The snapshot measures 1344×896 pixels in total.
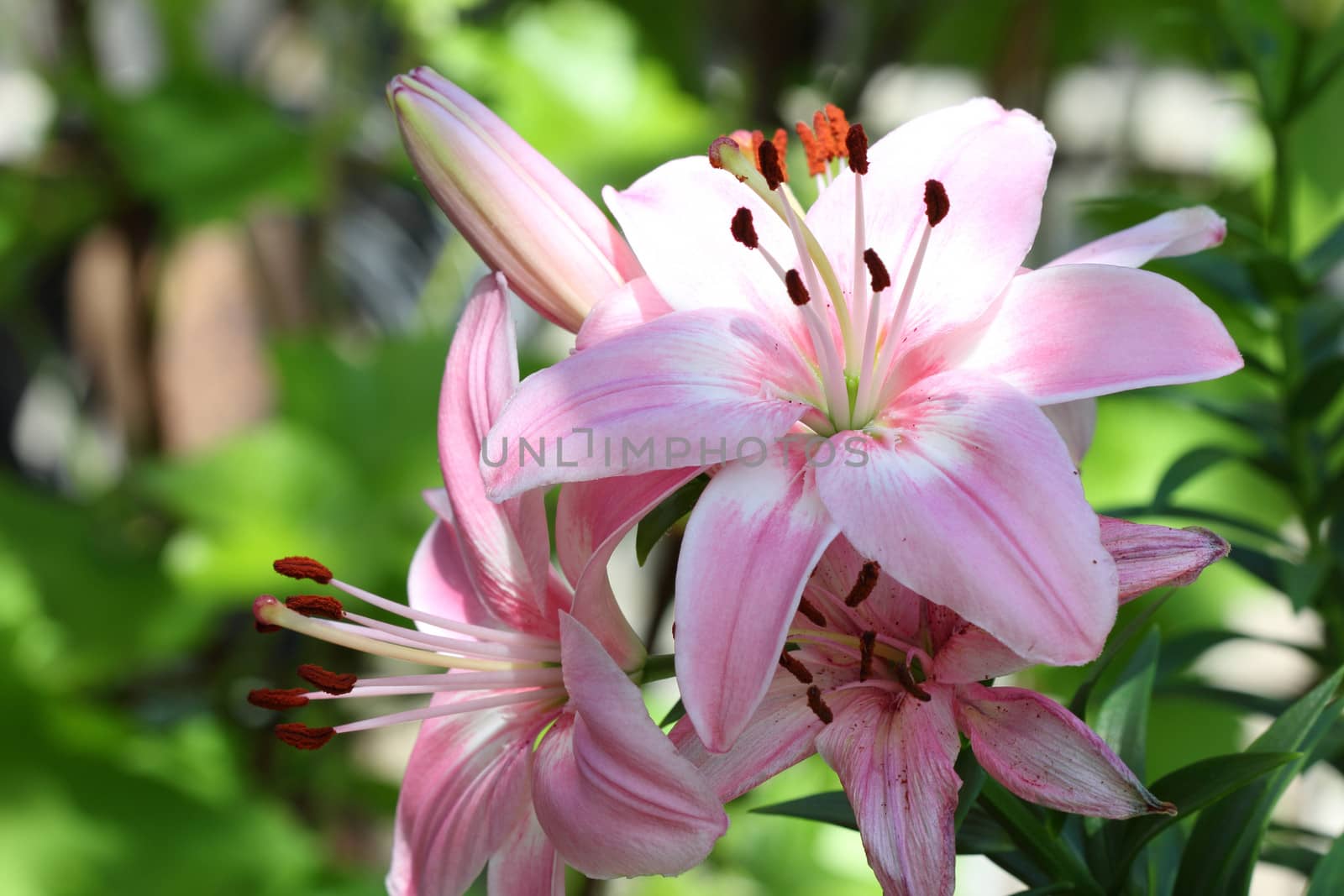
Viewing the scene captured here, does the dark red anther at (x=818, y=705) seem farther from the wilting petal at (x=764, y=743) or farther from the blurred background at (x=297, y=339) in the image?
the blurred background at (x=297, y=339)

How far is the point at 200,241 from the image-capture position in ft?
5.63

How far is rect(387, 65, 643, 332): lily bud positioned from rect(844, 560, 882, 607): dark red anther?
0.13 meters

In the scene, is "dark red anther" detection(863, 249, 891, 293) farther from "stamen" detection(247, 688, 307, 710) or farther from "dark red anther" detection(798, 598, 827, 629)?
"stamen" detection(247, 688, 307, 710)

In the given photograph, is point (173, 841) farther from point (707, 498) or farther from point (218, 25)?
point (218, 25)

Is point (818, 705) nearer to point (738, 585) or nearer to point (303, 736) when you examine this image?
point (738, 585)

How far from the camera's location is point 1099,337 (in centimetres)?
32

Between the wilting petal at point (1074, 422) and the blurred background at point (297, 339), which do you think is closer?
the wilting petal at point (1074, 422)

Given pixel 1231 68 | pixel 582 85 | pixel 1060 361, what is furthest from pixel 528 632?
pixel 582 85

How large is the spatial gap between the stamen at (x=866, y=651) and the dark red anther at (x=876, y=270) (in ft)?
0.34

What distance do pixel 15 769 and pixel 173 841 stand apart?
0.54ft

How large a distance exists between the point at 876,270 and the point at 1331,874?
0.74 ft

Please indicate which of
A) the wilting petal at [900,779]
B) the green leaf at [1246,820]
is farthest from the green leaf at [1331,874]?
the wilting petal at [900,779]

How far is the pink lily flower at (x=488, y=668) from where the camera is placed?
347mm

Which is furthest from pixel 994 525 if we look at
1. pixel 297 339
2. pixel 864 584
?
pixel 297 339
